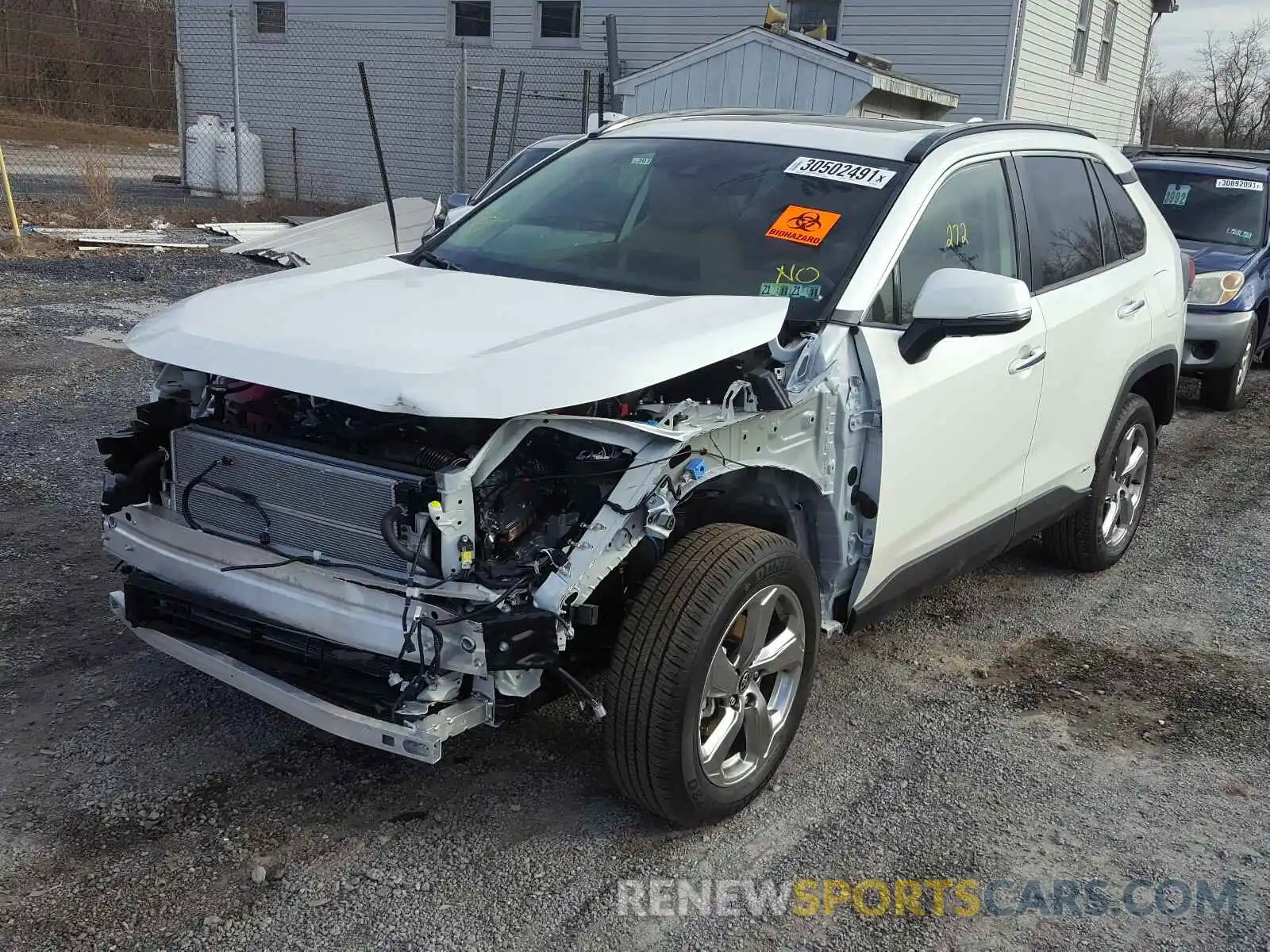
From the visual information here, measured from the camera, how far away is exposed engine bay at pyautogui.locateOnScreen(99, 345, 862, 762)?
8.91 ft

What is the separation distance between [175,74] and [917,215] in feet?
68.1

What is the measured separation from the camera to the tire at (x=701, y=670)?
2.87 m

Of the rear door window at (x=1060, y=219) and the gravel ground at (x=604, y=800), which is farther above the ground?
the rear door window at (x=1060, y=219)

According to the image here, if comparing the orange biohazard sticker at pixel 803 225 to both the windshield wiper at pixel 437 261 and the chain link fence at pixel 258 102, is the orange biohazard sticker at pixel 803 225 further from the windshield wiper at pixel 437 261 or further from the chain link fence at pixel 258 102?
the chain link fence at pixel 258 102

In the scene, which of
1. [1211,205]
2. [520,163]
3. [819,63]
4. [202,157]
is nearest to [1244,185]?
[1211,205]

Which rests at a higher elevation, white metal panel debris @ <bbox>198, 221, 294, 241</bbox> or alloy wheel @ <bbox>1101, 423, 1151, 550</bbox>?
alloy wheel @ <bbox>1101, 423, 1151, 550</bbox>

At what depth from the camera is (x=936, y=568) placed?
3.94 metres

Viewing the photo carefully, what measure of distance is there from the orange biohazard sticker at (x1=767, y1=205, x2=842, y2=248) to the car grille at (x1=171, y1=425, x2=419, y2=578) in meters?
1.61

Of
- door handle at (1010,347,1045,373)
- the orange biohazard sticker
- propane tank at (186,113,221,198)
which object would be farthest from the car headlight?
propane tank at (186,113,221,198)

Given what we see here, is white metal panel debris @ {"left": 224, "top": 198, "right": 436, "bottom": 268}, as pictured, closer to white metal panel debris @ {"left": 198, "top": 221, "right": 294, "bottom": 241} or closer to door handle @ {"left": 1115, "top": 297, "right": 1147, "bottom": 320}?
white metal panel debris @ {"left": 198, "top": 221, "right": 294, "bottom": 241}

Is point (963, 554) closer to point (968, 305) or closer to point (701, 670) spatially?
point (968, 305)

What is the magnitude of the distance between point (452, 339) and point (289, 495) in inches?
23.9

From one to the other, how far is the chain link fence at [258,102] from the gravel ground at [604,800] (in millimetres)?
14094

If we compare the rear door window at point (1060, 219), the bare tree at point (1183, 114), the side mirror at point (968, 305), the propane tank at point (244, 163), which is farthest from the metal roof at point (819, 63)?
the bare tree at point (1183, 114)
